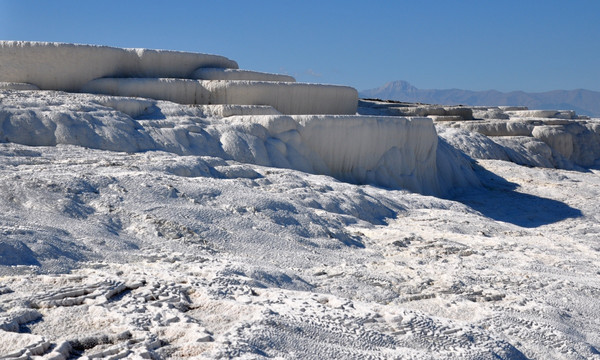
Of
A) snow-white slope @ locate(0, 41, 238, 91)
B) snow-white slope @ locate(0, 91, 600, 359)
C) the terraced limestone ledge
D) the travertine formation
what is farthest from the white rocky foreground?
the travertine formation

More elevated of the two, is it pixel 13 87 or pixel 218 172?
pixel 13 87

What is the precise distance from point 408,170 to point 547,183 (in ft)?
10.1

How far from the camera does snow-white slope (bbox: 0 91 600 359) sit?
9.82 feet

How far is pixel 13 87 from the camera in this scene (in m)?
8.51

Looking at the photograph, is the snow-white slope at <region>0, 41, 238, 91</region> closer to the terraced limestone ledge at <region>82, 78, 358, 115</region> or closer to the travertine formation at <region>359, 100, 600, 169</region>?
the terraced limestone ledge at <region>82, 78, 358, 115</region>

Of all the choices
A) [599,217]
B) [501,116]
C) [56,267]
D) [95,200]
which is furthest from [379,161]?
[501,116]

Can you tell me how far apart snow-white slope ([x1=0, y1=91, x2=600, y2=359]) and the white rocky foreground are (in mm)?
14

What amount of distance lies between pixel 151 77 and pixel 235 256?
596 cm

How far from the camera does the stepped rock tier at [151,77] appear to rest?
8867mm

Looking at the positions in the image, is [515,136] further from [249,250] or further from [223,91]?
[249,250]

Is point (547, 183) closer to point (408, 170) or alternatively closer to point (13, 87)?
point (408, 170)

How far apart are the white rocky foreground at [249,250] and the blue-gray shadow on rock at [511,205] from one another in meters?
0.12

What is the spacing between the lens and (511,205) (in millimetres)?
10336

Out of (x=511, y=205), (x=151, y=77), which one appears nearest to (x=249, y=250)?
(x=151, y=77)
